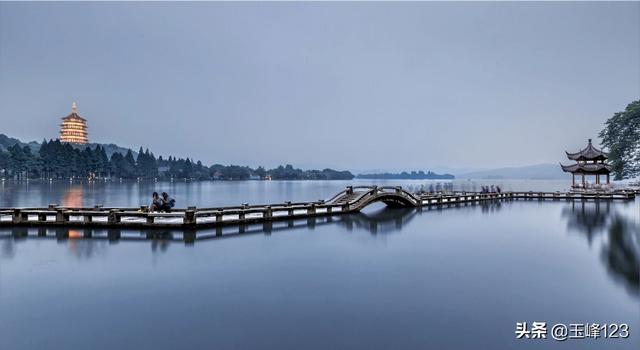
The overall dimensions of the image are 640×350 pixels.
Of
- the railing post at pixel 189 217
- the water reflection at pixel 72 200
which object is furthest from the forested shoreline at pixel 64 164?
the railing post at pixel 189 217

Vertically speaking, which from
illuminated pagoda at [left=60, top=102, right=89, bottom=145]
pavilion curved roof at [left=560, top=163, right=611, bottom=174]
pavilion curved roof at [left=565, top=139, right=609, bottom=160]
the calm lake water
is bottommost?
the calm lake water

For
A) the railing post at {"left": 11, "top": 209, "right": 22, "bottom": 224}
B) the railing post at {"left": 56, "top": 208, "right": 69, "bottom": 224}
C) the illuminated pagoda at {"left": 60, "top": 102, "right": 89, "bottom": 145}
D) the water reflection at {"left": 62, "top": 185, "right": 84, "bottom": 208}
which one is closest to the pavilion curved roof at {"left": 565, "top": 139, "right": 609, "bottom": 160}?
the railing post at {"left": 56, "top": 208, "right": 69, "bottom": 224}

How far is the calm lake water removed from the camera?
240 inches

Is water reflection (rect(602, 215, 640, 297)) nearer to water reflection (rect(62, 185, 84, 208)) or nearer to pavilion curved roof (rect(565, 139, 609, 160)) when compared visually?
pavilion curved roof (rect(565, 139, 609, 160))

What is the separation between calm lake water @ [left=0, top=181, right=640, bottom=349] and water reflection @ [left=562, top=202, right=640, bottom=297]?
0.28 feet

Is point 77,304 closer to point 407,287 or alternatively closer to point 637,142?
point 407,287

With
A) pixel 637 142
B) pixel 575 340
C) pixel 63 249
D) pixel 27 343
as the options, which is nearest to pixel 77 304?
pixel 27 343

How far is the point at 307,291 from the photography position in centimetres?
862

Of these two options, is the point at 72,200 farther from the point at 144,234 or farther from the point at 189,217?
the point at 144,234

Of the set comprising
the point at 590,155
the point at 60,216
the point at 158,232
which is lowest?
the point at 158,232

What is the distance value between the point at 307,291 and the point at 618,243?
44.6ft

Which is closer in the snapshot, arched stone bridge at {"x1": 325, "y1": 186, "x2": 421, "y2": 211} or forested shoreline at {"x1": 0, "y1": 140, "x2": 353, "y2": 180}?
arched stone bridge at {"x1": 325, "y1": 186, "x2": 421, "y2": 211}

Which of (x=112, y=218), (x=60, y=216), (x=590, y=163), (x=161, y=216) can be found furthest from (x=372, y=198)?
(x=590, y=163)

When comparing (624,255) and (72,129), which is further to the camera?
(72,129)
